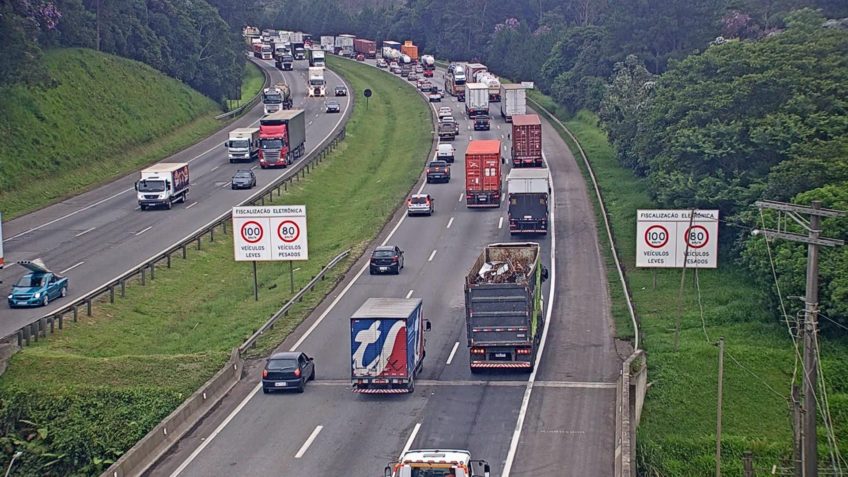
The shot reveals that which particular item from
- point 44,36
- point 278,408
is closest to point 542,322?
point 278,408

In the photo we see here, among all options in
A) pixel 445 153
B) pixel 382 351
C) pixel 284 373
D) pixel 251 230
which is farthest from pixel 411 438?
pixel 445 153

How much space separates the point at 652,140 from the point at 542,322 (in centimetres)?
3145

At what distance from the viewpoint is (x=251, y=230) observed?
5284 centimetres

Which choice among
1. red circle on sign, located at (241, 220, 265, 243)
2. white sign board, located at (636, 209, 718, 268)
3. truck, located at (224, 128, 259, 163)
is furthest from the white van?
white sign board, located at (636, 209, 718, 268)

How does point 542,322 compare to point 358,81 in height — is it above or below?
below

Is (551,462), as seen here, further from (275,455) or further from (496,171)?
(496,171)

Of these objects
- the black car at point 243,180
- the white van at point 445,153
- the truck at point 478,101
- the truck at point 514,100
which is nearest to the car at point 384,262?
the black car at point 243,180

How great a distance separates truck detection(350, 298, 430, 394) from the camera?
38.3 meters

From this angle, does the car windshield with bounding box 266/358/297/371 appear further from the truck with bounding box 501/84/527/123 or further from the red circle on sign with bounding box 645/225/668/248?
the truck with bounding box 501/84/527/123

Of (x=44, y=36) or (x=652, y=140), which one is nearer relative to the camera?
(x=652, y=140)

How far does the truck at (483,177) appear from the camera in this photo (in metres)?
75.2

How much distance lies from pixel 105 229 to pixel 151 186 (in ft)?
21.9

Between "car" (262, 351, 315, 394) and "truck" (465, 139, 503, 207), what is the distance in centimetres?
3675

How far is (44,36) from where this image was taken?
9975 centimetres
